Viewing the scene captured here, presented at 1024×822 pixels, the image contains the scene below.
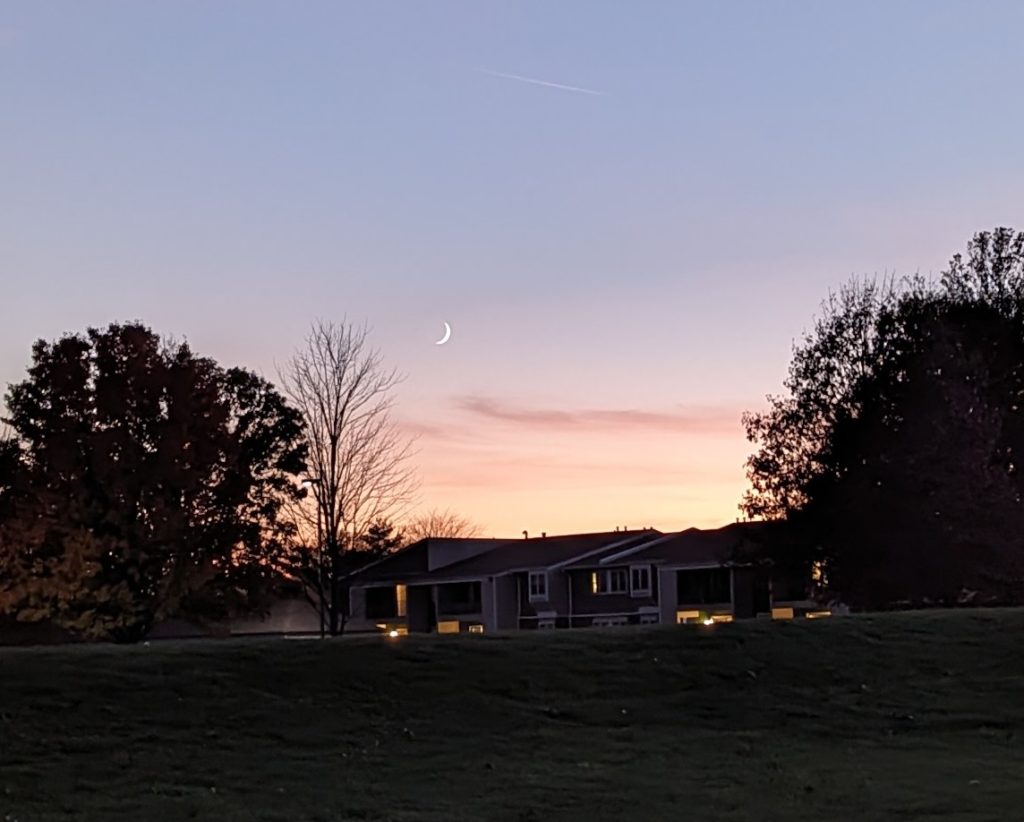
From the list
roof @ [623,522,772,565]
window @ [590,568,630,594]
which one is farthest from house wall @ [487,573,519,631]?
roof @ [623,522,772,565]

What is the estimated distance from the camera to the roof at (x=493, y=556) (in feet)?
230

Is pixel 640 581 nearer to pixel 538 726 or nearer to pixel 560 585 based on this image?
pixel 560 585

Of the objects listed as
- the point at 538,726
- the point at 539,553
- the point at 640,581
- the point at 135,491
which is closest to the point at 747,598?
the point at 640,581

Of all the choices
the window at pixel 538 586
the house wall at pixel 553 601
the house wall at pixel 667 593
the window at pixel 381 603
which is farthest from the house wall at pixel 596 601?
the window at pixel 381 603

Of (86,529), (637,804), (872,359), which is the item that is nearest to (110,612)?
(86,529)

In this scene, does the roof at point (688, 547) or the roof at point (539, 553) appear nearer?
the roof at point (688, 547)

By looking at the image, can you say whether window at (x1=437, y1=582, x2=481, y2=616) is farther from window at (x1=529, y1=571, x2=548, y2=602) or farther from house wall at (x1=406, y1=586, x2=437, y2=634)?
window at (x1=529, y1=571, x2=548, y2=602)

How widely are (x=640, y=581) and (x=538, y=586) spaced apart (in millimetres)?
5372

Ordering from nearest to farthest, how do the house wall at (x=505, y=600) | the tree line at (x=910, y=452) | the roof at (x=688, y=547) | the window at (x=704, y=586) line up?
the tree line at (x=910, y=452), the roof at (x=688, y=547), the window at (x=704, y=586), the house wall at (x=505, y=600)

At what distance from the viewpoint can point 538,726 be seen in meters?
18.6

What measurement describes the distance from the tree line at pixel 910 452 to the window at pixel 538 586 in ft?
82.8

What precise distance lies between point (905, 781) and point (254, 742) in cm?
739

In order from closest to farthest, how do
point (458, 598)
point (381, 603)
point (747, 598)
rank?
point (747, 598), point (458, 598), point (381, 603)

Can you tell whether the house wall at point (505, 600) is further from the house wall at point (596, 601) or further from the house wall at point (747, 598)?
the house wall at point (747, 598)
